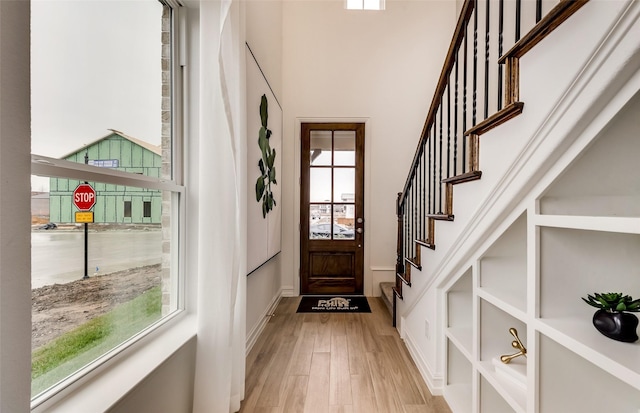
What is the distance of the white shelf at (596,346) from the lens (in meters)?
0.75

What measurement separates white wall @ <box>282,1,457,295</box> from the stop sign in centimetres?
297

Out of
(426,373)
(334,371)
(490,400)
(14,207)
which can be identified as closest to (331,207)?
(334,371)

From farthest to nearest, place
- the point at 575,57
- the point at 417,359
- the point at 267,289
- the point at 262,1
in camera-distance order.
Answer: the point at 267,289 → the point at 262,1 → the point at 417,359 → the point at 575,57

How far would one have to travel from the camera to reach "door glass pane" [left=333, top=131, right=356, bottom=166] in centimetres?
405

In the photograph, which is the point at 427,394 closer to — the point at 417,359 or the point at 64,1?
the point at 417,359

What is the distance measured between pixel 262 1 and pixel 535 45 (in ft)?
8.92

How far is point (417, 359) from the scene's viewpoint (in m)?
2.19

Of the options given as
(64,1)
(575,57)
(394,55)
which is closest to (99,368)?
(64,1)

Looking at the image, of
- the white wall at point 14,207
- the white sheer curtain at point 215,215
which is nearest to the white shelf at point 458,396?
the white sheer curtain at point 215,215

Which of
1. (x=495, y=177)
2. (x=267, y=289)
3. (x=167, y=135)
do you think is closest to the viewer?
(x=495, y=177)

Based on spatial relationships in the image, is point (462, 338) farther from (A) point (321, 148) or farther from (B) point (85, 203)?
(A) point (321, 148)

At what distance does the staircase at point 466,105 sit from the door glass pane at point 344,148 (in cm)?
135

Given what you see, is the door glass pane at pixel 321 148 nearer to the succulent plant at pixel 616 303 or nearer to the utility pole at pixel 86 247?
the utility pole at pixel 86 247

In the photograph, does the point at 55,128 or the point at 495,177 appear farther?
the point at 495,177
